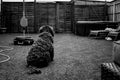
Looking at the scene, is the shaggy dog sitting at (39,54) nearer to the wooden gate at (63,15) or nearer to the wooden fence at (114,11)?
the wooden fence at (114,11)

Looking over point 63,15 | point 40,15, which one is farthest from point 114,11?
point 40,15

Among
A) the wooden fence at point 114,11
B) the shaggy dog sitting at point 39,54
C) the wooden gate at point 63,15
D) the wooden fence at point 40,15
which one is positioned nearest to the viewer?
the shaggy dog sitting at point 39,54

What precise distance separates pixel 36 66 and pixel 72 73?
742 mm

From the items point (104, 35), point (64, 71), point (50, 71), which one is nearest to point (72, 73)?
point (64, 71)

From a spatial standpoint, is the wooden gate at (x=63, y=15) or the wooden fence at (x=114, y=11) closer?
the wooden fence at (x=114, y=11)

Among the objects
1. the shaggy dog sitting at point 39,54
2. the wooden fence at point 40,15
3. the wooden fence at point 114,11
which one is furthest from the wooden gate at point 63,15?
the shaggy dog sitting at point 39,54

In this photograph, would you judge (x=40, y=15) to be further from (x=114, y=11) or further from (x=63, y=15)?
(x=114, y=11)

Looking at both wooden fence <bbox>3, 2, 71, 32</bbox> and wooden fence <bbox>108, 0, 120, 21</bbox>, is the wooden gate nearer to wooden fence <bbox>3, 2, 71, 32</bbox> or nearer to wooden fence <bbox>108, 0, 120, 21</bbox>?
wooden fence <bbox>3, 2, 71, 32</bbox>

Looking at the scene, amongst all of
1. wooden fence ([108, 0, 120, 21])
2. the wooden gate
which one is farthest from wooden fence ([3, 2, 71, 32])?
wooden fence ([108, 0, 120, 21])

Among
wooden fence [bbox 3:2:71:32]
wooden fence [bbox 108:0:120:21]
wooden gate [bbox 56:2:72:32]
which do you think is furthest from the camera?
wooden gate [bbox 56:2:72:32]

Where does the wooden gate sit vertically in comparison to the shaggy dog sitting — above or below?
above

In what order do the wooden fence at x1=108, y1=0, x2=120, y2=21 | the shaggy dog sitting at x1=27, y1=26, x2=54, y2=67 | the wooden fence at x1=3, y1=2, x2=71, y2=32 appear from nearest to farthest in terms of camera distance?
the shaggy dog sitting at x1=27, y1=26, x2=54, y2=67
the wooden fence at x1=108, y1=0, x2=120, y2=21
the wooden fence at x1=3, y1=2, x2=71, y2=32

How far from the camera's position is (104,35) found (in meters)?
9.83

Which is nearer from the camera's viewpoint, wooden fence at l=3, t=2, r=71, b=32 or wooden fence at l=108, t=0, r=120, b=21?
wooden fence at l=108, t=0, r=120, b=21
